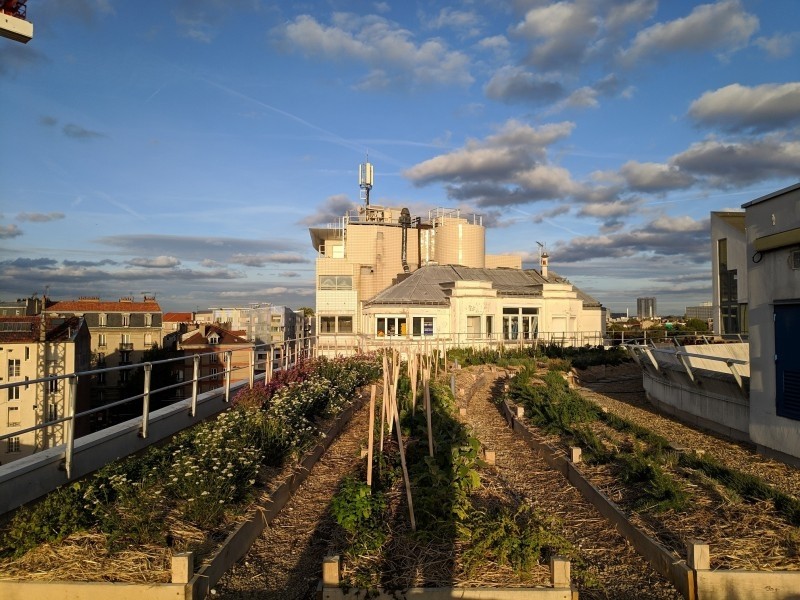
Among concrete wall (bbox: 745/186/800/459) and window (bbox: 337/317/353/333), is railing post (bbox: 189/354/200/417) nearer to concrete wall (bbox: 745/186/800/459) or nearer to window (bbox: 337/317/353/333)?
concrete wall (bbox: 745/186/800/459)

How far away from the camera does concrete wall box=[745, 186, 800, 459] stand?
28.0 ft

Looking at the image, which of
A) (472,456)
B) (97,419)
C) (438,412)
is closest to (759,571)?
(472,456)

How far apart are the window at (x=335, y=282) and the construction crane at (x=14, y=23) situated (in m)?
24.2

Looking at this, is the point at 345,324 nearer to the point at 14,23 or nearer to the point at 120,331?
the point at 14,23

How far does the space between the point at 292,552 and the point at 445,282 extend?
31.6 meters

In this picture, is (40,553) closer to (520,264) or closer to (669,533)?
(669,533)

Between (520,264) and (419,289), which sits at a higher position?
(520,264)

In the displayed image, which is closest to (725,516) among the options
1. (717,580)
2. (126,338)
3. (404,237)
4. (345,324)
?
(717,580)

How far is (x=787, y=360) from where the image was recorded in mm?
8617

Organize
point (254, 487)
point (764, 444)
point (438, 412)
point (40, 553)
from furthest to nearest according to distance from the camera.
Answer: point (438, 412) < point (764, 444) < point (254, 487) < point (40, 553)

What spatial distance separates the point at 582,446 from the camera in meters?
9.31

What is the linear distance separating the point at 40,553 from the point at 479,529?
3.57 m

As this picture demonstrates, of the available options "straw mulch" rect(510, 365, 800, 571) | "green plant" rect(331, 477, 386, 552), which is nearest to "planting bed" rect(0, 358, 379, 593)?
"green plant" rect(331, 477, 386, 552)

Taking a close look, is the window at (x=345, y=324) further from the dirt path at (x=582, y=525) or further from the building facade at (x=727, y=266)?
the dirt path at (x=582, y=525)
